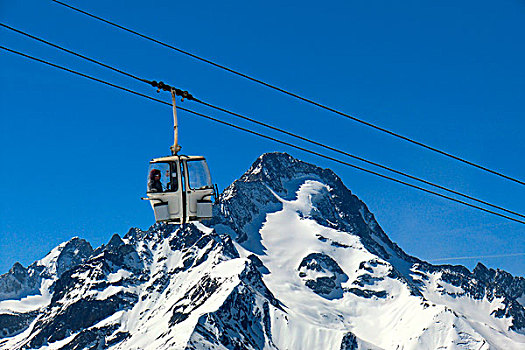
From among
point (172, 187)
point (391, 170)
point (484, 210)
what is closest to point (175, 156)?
point (172, 187)

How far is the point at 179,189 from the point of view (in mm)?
29312

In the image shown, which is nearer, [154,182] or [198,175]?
[198,175]

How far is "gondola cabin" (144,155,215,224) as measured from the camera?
2922cm

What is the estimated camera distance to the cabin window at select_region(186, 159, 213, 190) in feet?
96.0

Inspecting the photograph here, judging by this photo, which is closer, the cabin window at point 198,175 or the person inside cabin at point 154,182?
the cabin window at point 198,175

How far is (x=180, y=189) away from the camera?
29312 mm

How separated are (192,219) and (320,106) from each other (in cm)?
578

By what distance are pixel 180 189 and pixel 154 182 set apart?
1.00 m

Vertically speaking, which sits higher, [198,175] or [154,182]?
[154,182]

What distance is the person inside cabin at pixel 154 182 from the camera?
2959 centimetres

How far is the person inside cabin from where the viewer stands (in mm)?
29594

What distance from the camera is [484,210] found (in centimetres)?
3022

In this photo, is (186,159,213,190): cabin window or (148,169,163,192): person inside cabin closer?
(186,159,213,190): cabin window

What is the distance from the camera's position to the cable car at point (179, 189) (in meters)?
29.2
